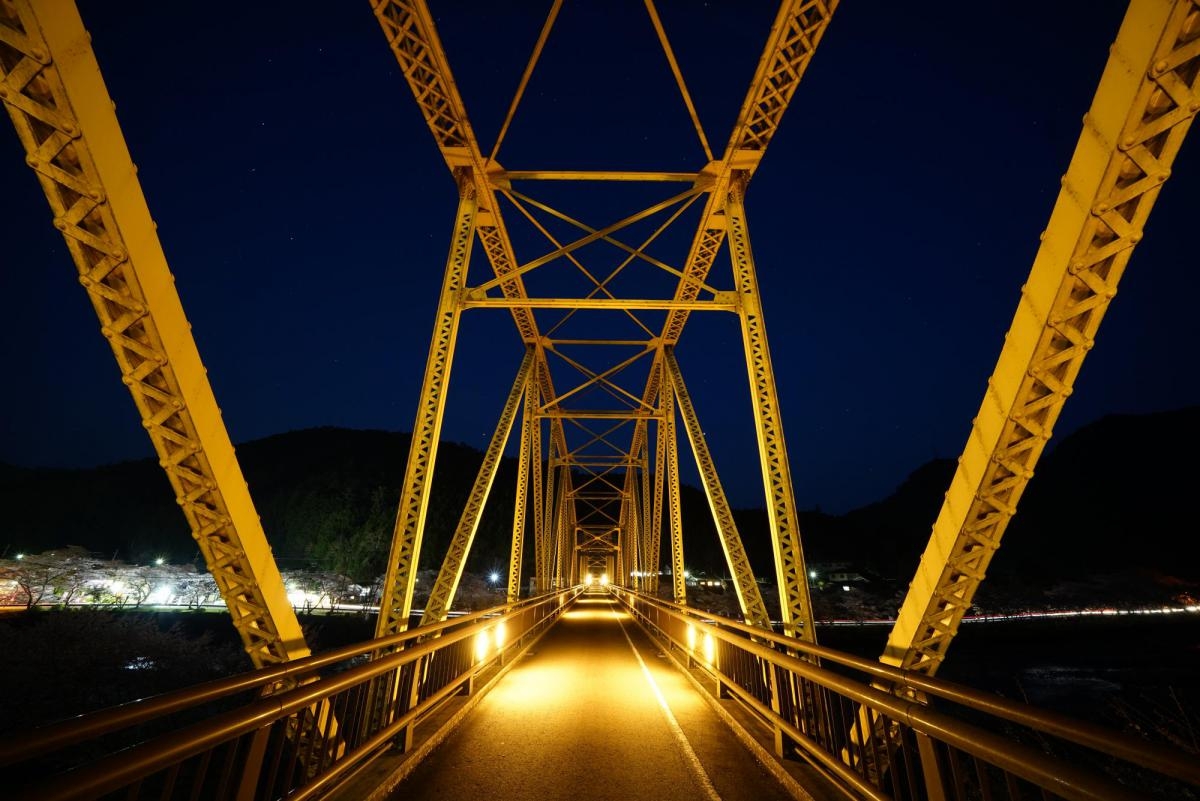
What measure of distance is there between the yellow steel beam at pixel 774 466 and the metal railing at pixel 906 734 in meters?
1.09

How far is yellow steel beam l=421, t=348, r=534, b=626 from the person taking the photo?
30.4 ft

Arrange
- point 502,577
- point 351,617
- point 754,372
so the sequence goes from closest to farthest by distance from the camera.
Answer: point 754,372 < point 351,617 < point 502,577

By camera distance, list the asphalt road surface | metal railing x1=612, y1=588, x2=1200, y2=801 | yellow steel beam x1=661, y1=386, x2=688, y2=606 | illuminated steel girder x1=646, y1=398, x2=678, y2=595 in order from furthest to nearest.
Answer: illuminated steel girder x1=646, y1=398, x2=678, y2=595, yellow steel beam x1=661, y1=386, x2=688, y2=606, the asphalt road surface, metal railing x1=612, y1=588, x2=1200, y2=801

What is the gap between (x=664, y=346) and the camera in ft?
57.5

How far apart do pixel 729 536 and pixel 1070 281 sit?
7950mm

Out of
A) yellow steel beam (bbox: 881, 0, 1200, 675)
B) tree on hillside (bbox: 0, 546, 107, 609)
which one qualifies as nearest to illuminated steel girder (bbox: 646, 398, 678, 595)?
yellow steel beam (bbox: 881, 0, 1200, 675)

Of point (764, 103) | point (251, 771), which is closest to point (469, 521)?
point (251, 771)

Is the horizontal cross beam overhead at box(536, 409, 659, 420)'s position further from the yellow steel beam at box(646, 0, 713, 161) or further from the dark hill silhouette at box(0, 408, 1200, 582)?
the dark hill silhouette at box(0, 408, 1200, 582)

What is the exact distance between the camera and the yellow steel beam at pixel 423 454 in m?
7.43

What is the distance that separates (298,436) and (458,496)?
177ft

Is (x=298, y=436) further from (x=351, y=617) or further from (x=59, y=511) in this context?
(x=351, y=617)

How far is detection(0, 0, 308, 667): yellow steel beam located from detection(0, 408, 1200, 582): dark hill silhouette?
193 ft

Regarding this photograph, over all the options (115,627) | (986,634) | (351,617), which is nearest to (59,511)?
(351,617)

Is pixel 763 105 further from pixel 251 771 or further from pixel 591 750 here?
pixel 251 771
